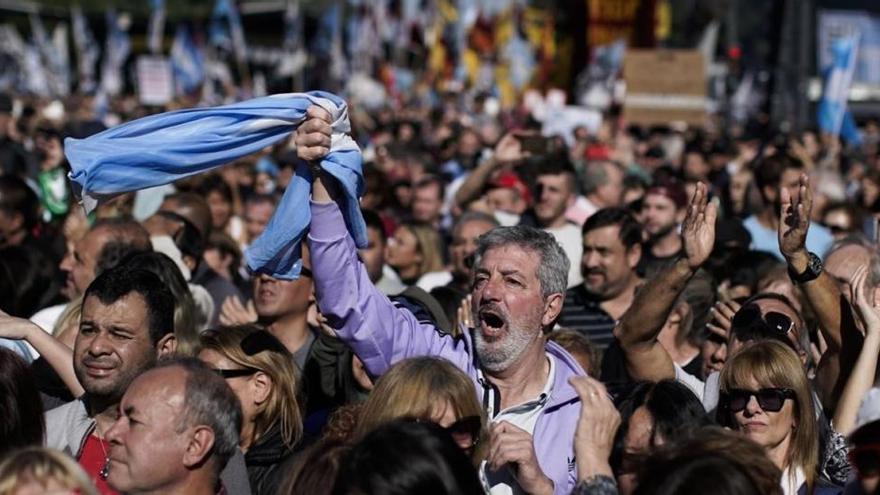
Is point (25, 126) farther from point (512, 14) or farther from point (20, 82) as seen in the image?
point (20, 82)

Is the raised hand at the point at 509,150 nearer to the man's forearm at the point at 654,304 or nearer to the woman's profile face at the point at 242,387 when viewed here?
the man's forearm at the point at 654,304

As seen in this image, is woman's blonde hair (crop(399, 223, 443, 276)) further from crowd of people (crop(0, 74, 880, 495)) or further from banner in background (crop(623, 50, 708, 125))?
banner in background (crop(623, 50, 708, 125))

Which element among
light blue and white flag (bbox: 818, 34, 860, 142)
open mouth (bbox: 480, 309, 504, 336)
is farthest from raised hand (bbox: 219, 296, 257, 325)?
light blue and white flag (bbox: 818, 34, 860, 142)

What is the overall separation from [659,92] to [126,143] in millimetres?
13716

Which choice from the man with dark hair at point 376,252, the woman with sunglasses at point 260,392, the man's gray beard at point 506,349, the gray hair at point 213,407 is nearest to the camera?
the gray hair at point 213,407

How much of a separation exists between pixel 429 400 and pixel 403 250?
5268mm

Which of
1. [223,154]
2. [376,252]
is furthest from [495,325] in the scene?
[376,252]

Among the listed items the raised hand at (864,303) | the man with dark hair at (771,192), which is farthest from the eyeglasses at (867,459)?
the man with dark hair at (771,192)

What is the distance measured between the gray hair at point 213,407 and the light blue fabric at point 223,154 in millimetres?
717

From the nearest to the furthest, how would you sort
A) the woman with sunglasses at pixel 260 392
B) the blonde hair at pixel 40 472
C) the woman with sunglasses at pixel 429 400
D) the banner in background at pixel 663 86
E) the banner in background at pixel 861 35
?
the blonde hair at pixel 40 472 < the woman with sunglasses at pixel 429 400 < the woman with sunglasses at pixel 260 392 < the banner in background at pixel 663 86 < the banner in background at pixel 861 35

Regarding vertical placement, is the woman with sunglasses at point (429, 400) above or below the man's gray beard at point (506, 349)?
above

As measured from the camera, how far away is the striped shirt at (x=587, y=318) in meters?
8.16

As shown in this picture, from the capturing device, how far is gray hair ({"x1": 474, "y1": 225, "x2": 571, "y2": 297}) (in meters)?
5.65

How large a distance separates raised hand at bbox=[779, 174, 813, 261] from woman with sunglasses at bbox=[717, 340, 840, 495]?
709mm
